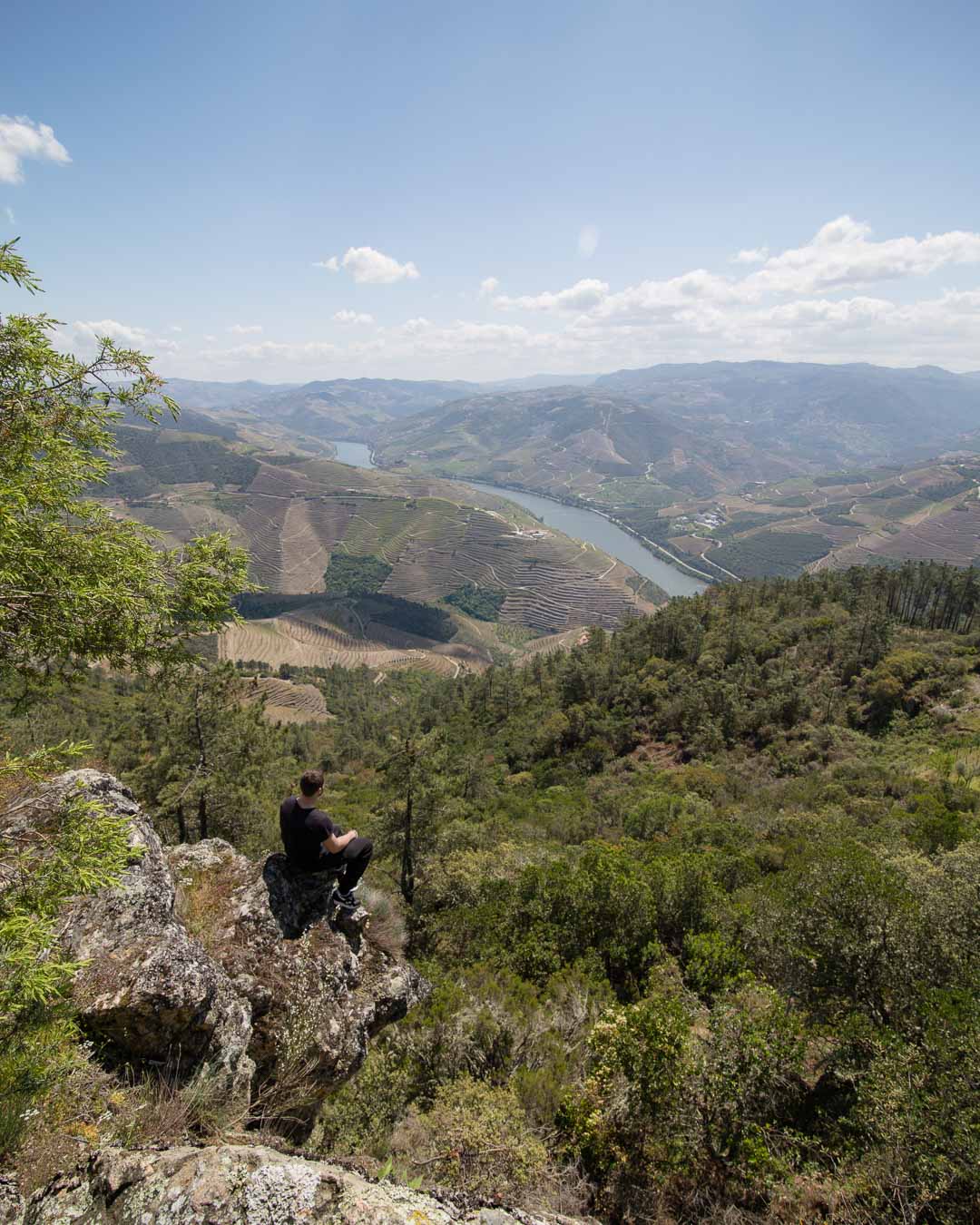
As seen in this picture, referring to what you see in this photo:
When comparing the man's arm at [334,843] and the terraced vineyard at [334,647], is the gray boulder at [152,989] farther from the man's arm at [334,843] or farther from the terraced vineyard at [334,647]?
the terraced vineyard at [334,647]

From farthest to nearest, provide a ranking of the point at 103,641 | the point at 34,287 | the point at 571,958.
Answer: the point at 571,958 < the point at 103,641 < the point at 34,287

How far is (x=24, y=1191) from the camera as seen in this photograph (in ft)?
13.5

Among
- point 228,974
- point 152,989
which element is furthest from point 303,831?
point 152,989

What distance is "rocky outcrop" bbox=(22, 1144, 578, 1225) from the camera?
4160 millimetres

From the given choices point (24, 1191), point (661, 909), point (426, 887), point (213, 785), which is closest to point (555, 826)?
point (426, 887)

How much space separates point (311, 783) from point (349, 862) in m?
1.67

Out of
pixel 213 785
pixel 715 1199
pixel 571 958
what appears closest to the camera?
pixel 715 1199

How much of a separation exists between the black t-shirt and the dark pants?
170mm

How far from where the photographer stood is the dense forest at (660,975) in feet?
24.9

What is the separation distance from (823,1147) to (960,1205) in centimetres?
185

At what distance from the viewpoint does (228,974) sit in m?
7.59

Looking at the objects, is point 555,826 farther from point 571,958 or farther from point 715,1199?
point 715,1199

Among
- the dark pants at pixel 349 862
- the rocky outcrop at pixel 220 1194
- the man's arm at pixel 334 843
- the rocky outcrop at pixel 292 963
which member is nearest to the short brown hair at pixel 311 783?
the man's arm at pixel 334 843

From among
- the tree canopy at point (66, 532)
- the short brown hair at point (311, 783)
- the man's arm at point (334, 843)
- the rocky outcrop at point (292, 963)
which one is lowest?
the rocky outcrop at point (292, 963)
